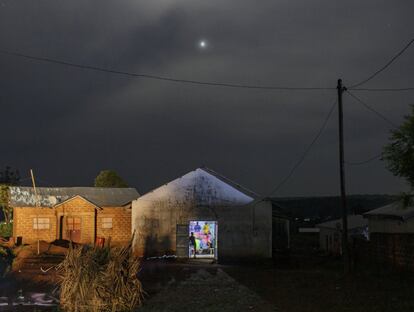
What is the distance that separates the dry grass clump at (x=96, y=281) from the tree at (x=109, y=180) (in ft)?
142

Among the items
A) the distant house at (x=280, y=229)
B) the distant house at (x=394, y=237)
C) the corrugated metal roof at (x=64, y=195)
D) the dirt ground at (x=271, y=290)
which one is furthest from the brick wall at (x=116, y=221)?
the distant house at (x=394, y=237)

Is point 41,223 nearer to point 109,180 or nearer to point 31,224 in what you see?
point 31,224

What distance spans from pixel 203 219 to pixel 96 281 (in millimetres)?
23225

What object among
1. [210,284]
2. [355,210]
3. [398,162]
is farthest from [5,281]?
[355,210]

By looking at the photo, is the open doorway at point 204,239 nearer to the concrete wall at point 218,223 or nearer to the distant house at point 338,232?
the concrete wall at point 218,223

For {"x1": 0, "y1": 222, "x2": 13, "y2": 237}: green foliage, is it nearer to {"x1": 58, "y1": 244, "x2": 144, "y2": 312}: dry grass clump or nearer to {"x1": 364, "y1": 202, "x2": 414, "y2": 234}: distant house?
{"x1": 364, "y1": 202, "x2": 414, "y2": 234}: distant house

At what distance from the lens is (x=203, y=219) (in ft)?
127

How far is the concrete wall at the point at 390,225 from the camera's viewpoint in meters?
30.6

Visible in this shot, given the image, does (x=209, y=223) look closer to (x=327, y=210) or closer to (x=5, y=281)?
(x=5, y=281)

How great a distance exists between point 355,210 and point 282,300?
56964 millimetres

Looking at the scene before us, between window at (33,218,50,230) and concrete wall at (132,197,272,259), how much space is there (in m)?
8.78

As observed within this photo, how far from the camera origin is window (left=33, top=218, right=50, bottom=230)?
44.8 meters

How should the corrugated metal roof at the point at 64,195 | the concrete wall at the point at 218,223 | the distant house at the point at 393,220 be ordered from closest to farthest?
the distant house at the point at 393,220 → the concrete wall at the point at 218,223 → the corrugated metal roof at the point at 64,195

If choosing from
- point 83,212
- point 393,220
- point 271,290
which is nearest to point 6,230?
point 83,212
